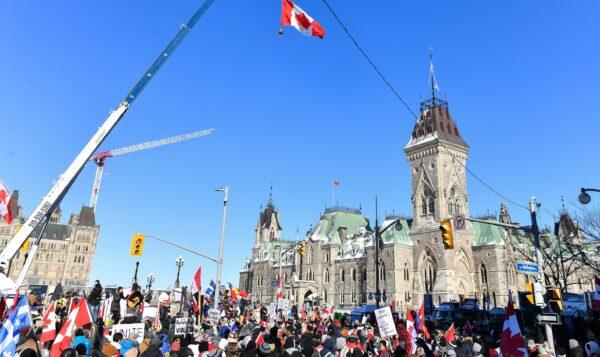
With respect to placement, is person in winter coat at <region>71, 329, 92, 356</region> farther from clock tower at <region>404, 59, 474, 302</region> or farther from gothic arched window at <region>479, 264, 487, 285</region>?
gothic arched window at <region>479, 264, 487, 285</region>

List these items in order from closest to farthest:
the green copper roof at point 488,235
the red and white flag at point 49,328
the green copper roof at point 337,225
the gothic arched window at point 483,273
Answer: the red and white flag at point 49,328, the gothic arched window at point 483,273, the green copper roof at point 488,235, the green copper roof at point 337,225

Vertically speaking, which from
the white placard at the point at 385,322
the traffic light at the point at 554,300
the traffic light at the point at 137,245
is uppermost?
the traffic light at the point at 137,245

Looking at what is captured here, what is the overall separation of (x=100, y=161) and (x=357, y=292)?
93060mm

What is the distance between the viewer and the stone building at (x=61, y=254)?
396ft

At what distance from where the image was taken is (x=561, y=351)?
627 inches

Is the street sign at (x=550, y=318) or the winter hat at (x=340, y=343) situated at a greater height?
the street sign at (x=550, y=318)

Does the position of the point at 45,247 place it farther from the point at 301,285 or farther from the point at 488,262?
the point at 488,262

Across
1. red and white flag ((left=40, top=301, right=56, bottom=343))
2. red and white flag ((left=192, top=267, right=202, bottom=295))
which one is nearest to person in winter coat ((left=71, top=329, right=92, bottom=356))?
red and white flag ((left=40, top=301, right=56, bottom=343))

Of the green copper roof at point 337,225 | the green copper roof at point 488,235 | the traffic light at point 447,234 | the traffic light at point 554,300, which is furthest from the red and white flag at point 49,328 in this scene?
the green copper roof at point 337,225

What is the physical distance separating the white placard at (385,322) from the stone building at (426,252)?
114ft

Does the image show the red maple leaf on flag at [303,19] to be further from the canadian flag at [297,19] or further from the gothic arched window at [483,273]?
the gothic arched window at [483,273]

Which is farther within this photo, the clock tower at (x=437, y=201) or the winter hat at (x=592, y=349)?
the clock tower at (x=437, y=201)

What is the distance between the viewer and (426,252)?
56.9m

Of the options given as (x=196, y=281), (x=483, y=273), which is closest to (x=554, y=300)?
(x=196, y=281)
